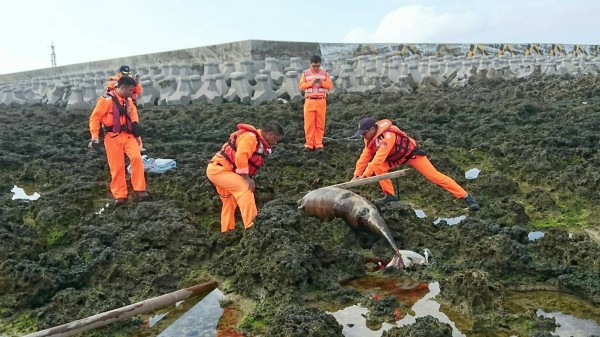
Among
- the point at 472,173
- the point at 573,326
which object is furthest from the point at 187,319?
the point at 472,173

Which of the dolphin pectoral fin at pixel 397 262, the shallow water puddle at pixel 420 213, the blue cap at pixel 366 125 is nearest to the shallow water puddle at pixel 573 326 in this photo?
the dolphin pectoral fin at pixel 397 262

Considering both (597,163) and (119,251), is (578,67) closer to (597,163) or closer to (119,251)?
(597,163)

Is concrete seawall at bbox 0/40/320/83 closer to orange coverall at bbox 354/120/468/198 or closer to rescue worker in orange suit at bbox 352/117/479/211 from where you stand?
orange coverall at bbox 354/120/468/198

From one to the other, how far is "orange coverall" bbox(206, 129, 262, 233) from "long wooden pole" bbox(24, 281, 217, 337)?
1.09 m

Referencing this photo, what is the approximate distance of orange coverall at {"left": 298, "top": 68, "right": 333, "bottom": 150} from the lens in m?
9.16

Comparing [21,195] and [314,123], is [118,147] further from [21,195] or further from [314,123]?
[314,123]

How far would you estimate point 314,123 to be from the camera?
9172 millimetres

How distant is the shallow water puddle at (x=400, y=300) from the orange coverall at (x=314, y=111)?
456cm

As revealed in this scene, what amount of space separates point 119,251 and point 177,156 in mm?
3996

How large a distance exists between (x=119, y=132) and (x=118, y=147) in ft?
0.61

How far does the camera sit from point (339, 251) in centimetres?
493

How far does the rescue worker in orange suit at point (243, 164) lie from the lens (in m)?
5.57

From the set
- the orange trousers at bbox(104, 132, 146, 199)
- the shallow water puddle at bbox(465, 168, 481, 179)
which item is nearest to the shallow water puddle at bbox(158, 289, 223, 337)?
the orange trousers at bbox(104, 132, 146, 199)

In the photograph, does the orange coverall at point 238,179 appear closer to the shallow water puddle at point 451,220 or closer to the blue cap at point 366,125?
the blue cap at point 366,125
